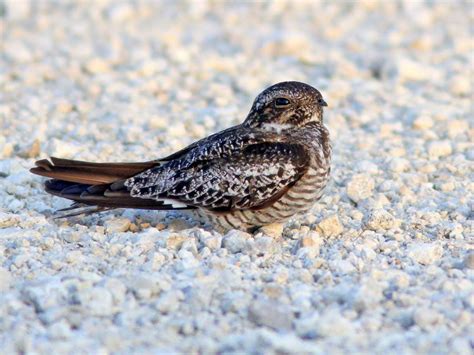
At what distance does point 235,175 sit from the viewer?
5750 millimetres

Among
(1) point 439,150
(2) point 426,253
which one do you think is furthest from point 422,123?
(2) point 426,253

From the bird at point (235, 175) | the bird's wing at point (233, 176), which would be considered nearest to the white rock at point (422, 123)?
the bird at point (235, 175)

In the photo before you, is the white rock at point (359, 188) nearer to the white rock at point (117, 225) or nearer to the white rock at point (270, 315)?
the white rock at point (117, 225)

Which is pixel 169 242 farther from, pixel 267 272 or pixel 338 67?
pixel 338 67

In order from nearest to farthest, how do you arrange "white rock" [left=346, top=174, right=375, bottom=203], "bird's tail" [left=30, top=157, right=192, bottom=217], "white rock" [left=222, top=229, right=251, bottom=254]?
"white rock" [left=222, top=229, right=251, bottom=254], "bird's tail" [left=30, top=157, right=192, bottom=217], "white rock" [left=346, top=174, right=375, bottom=203]

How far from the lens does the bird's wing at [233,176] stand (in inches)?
224

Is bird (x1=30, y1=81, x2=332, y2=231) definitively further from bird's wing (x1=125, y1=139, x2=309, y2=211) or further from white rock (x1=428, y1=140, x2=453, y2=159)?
white rock (x1=428, y1=140, x2=453, y2=159)

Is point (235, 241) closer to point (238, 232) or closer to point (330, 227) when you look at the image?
point (238, 232)

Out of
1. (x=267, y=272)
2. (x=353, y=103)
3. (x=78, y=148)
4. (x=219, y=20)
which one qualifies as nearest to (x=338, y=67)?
(x=353, y=103)

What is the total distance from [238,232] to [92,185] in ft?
3.31

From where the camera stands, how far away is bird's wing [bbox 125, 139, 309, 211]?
18.7 ft

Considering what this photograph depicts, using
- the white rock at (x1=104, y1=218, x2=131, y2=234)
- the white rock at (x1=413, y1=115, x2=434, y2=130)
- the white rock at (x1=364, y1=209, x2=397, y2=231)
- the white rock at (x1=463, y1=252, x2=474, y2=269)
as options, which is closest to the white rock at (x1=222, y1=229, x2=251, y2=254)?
the white rock at (x1=104, y1=218, x2=131, y2=234)

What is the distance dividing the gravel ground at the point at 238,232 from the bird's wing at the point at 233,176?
0.23 metres

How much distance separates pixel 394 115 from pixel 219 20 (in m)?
3.75
